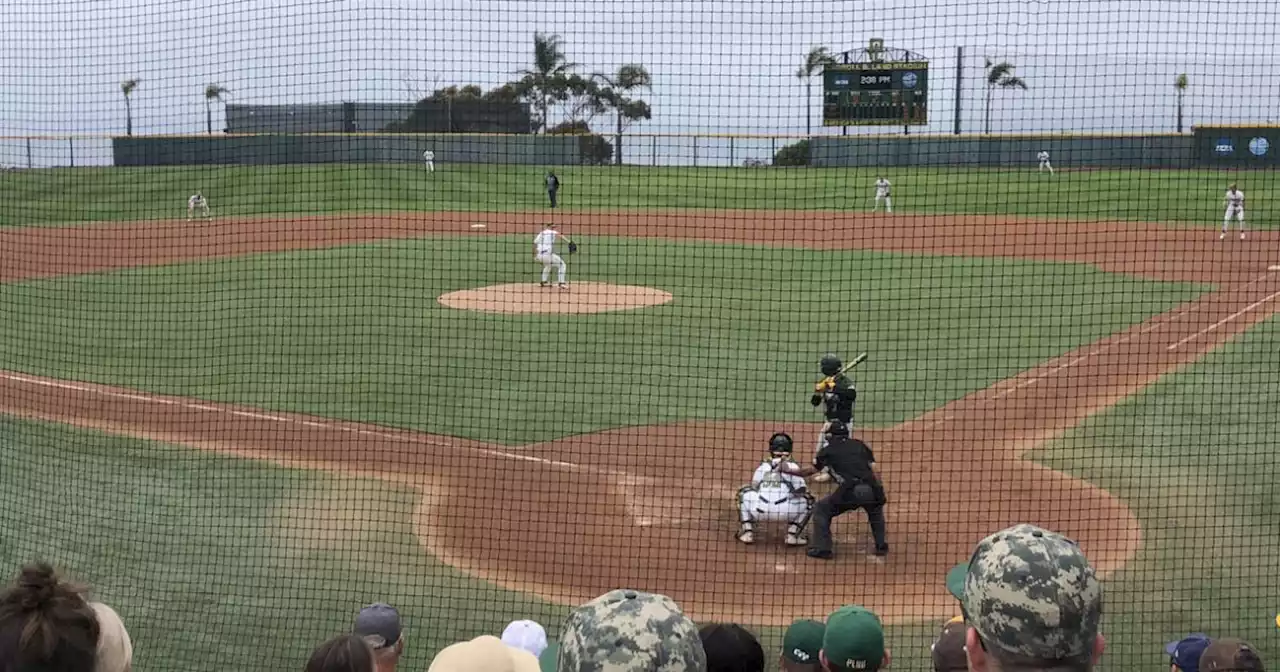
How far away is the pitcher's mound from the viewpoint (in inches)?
758

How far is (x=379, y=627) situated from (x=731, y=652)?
211 cm

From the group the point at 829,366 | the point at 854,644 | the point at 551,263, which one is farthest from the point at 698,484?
the point at 551,263

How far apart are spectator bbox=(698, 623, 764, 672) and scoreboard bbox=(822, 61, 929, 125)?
86.7ft

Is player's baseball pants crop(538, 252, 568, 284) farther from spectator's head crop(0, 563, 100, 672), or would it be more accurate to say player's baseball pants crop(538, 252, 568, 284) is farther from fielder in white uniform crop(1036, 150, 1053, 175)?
fielder in white uniform crop(1036, 150, 1053, 175)

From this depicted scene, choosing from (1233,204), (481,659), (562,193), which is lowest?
(481,659)

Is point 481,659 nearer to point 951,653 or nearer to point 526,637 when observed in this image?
point 951,653

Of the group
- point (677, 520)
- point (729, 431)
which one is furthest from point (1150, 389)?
point (677, 520)

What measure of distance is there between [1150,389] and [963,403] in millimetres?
2376

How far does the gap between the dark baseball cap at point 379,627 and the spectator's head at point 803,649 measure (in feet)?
6.10

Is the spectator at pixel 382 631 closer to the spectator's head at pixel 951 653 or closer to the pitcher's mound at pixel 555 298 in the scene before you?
the spectator's head at pixel 951 653

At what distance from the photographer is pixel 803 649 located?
12.9 ft

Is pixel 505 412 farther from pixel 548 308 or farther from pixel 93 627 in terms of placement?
pixel 93 627

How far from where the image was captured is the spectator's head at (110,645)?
2479mm

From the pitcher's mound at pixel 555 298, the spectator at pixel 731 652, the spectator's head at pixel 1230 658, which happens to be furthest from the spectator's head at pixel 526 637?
the pitcher's mound at pixel 555 298
